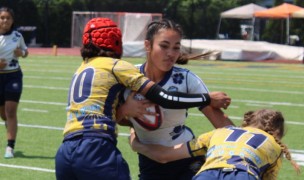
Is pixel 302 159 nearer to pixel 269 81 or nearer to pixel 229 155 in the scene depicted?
pixel 229 155

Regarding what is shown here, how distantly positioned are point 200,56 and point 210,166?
106cm

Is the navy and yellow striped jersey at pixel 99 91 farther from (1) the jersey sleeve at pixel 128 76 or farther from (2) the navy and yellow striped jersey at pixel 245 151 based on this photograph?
(2) the navy and yellow striped jersey at pixel 245 151

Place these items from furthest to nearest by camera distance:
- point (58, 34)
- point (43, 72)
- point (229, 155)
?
point (58, 34)
point (43, 72)
point (229, 155)

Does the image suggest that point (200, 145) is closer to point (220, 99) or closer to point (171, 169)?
point (220, 99)

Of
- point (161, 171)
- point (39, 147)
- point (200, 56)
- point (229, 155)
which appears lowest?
point (39, 147)

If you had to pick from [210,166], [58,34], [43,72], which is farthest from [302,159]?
[58,34]

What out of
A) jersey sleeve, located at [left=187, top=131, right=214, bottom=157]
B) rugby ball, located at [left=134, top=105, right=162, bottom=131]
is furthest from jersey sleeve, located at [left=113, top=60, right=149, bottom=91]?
jersey sleeve, located at [left=187, top=131, right=214, bottom=157]

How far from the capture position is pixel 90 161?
13.5ft

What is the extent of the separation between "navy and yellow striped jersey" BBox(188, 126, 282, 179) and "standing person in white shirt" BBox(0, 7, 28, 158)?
5528 mm

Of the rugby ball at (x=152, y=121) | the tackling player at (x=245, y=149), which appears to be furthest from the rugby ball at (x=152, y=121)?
the tackling player at (x=245, y=149)

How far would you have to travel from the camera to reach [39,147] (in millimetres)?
10102

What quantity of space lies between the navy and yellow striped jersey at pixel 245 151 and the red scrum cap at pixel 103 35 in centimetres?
81

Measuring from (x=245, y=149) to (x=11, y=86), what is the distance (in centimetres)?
586

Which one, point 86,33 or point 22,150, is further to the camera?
point 22,150
